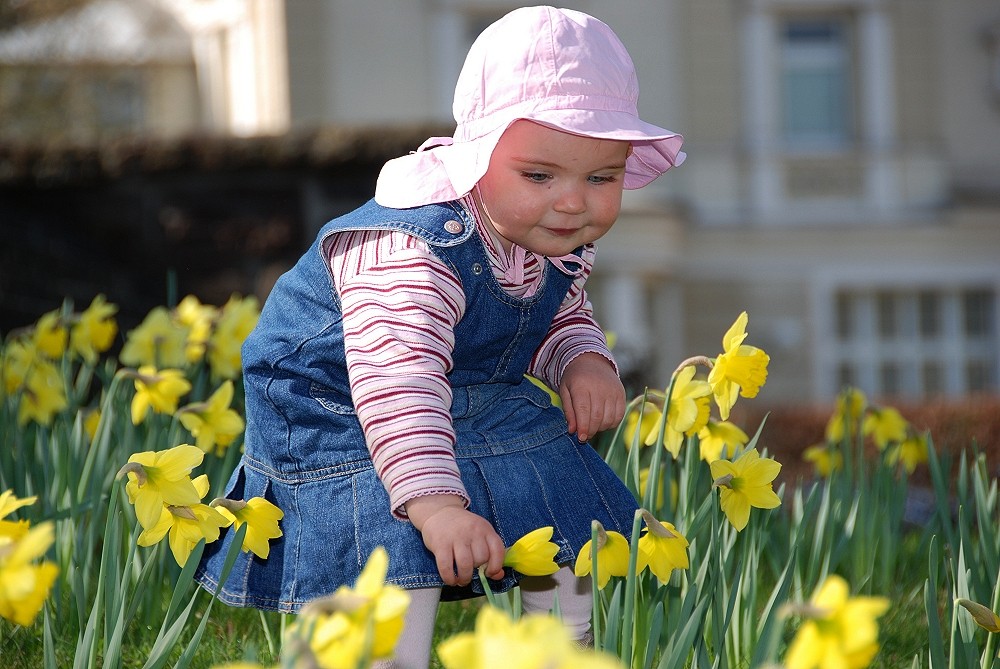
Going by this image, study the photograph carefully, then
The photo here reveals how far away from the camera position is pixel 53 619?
1785 mm

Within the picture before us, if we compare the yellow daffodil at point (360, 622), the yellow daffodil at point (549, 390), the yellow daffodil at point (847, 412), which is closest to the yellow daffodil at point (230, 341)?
the yellow daffodil at point (549, 390)

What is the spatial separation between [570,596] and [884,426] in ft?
3.60

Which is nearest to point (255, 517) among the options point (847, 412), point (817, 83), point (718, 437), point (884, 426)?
point (718, 437)

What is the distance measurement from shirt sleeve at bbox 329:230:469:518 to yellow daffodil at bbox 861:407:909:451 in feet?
4.27

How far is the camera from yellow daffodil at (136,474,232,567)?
1377 millimetres

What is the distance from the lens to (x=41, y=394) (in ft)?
7.98

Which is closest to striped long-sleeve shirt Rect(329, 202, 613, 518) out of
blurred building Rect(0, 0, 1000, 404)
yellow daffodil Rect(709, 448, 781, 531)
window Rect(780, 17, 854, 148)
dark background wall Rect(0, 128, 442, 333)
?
yellow daffodil Rect(709, 448, 781, 531)

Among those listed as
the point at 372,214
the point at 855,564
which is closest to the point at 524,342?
the point at 372,214

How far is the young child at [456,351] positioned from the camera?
1.40 metres

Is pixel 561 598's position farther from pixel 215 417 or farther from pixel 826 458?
pixel 826 458

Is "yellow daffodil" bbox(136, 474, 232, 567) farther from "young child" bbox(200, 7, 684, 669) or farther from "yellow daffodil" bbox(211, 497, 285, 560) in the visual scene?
"young child" bbox(200, 7, 684, 669)

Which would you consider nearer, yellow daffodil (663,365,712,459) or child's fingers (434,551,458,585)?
child's fingers (434,551,458,585)

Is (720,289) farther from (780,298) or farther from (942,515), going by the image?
(942,515)

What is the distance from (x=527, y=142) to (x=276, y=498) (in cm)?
58
